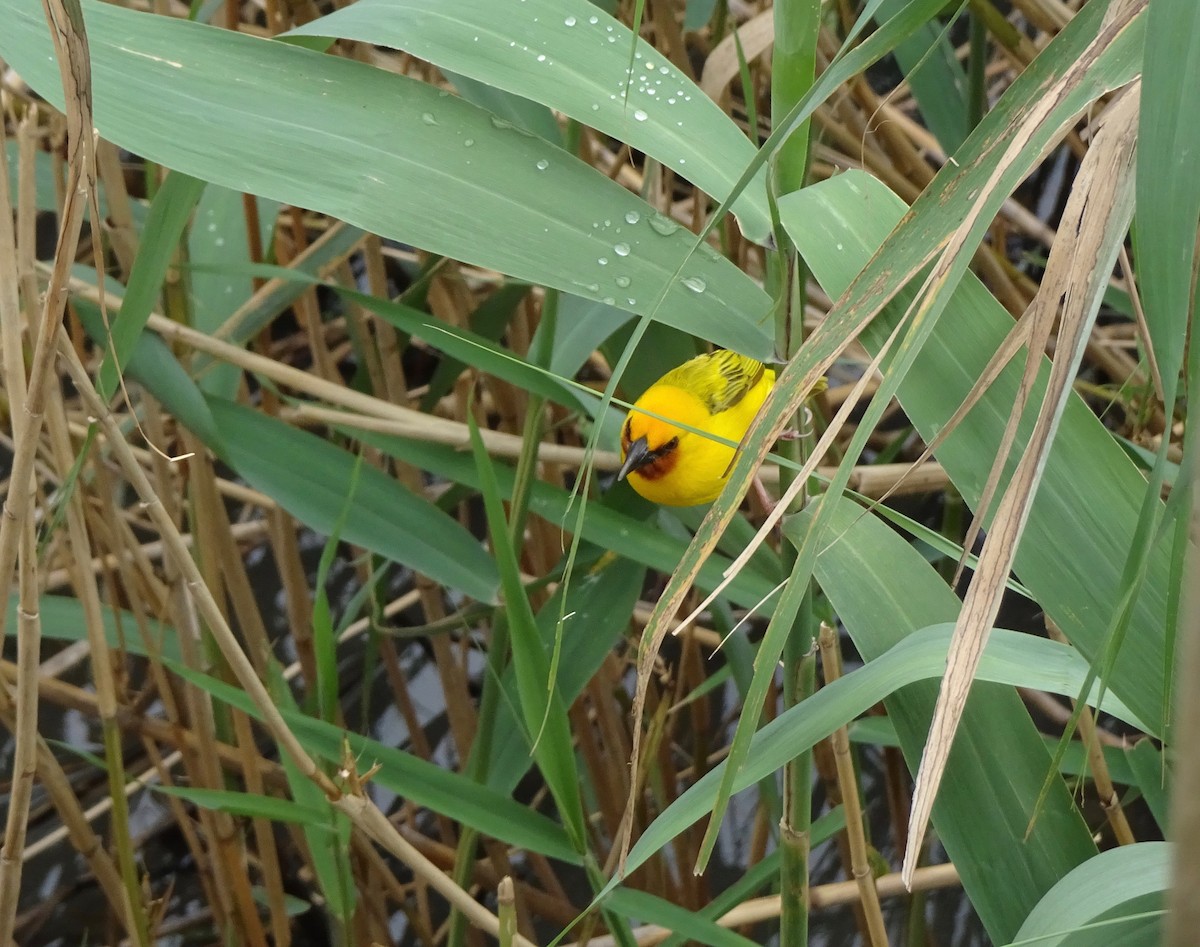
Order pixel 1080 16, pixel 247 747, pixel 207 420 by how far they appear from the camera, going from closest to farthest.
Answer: pixel 1080 16, pixel 207 420, pixel 247 747

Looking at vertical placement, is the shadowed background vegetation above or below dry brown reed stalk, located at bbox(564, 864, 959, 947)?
above

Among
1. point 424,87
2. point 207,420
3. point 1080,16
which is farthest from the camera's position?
point 207,420

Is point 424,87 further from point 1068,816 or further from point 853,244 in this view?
point 1068,816

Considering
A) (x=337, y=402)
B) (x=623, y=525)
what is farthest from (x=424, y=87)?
(x=337, y=402)

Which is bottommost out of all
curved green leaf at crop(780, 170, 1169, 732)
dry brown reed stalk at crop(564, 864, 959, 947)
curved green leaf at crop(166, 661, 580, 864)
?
dry brown reed stalk at crop(564, 864, 959, 947)

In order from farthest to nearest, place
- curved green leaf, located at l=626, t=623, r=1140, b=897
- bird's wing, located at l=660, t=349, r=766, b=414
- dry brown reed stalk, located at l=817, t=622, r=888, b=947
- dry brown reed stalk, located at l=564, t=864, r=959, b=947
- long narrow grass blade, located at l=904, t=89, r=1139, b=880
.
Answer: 1. bird's wing, located at l=660, t=349, r=766, b=414
2. dry brown reed stalk, located at l=564, t=864, r=959, b=947
3. dry brown reed stalk, located at l=817, t=622, r=888, b=947
4. curved green leaf, located at l=626, t=623, r=1140, b=897
5. long narrow grass blade, located at l=904, t=89, r=1139, b=880

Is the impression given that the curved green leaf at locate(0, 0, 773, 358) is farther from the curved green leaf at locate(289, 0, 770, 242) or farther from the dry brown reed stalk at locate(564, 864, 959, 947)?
the dry brown reed stalk at locate(564, 864, 959, 947)

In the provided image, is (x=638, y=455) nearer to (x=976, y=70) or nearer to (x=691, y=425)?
(x=691, y=425)

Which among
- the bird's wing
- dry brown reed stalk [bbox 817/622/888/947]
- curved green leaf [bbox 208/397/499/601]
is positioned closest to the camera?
dry brown reed stalk [bbox 817/622/888/947]

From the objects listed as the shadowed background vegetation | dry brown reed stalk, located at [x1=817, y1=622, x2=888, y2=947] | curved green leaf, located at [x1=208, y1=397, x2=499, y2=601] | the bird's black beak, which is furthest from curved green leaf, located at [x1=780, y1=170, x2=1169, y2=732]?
the bird's black beak

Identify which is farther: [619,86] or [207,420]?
[207,420]
